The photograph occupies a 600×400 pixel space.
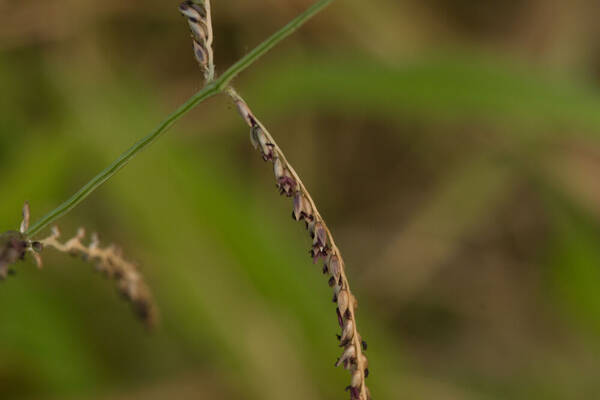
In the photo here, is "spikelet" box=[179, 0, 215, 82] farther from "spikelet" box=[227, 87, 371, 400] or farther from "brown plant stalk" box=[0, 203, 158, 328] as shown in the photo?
"brown plant stalk" box=[0, 203, 158, 328]

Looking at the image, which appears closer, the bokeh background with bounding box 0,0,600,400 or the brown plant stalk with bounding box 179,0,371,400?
the brown plant stalk with bounding box 179,0,371,400

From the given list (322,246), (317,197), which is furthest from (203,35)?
(317,197)

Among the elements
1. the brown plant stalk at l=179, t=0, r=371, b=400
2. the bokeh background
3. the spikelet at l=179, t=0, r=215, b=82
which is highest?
the bokeh background

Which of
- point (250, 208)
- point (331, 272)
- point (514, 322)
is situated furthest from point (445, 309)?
point (331, 272)

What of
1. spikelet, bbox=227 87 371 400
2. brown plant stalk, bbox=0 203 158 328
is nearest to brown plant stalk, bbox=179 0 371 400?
spikelet, bbox=227 87 371 400

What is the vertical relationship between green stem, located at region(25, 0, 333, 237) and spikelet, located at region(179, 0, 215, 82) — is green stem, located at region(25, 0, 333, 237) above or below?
below

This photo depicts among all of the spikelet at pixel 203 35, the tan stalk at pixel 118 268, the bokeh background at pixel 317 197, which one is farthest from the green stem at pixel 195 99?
the bokeh background at pixel 317 197

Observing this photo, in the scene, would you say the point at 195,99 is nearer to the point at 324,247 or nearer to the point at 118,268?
the point at 324,247

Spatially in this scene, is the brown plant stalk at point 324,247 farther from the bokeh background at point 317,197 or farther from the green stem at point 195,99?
the bokeh background at point 317,197
